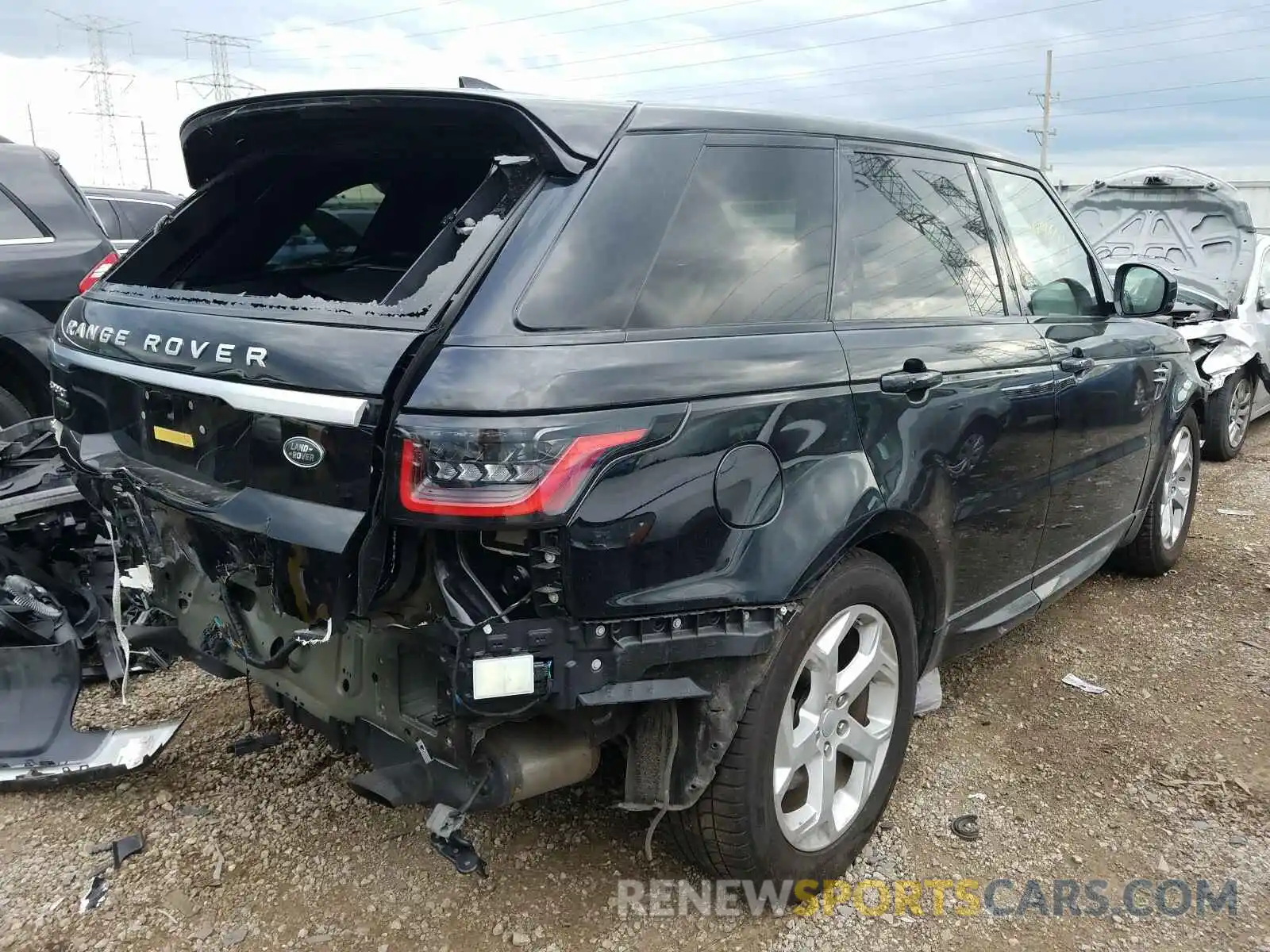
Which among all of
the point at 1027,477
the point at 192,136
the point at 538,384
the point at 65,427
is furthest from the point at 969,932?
the point at 192,136

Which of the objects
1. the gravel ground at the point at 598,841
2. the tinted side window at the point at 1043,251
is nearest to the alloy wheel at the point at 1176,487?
the gravel ground at the point at 598,841

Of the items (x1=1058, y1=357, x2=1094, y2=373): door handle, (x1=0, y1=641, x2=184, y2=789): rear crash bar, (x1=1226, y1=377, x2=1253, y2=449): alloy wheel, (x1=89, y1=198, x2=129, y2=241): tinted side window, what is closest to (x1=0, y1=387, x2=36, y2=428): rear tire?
(x1=0, y1=641, x2=184, y2=789): rear crash bar

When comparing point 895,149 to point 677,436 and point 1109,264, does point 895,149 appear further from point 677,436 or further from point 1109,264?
point 1109,264

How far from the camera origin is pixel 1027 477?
316 cm

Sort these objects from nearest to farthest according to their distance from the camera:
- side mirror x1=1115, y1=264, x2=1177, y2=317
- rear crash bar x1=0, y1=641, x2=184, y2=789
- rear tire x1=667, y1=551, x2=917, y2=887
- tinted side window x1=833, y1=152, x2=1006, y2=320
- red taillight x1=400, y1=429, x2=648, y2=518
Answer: red taillight x1=400, y1=429, x2=648, y2=518, rear tire x1=667, y1=551, x2=917, y2=887, tinted side window x1=833, y1=152, x2=1006, y2=320, rear crash bar x1=0, y1=641, x2=184, y2=789, side mirror x1=1115, y1=264, x2=1177, y2=317

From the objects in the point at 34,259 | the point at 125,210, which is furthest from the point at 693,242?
the point at 125,210

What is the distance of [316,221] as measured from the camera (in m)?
3.18

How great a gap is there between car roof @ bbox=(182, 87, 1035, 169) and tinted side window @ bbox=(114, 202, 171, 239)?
9.00 m

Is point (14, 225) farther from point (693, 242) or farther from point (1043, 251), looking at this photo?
point (1043, 251)

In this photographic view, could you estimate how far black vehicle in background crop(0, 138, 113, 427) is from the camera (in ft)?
16.9

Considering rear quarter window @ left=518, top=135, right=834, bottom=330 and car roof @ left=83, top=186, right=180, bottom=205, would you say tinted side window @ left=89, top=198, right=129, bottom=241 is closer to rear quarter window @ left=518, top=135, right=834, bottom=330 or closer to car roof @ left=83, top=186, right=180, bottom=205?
car roof @ left=83, top=186, right=180, bottom=205

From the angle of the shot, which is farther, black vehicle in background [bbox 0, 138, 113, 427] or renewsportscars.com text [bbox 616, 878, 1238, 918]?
black vehicle in background [bbox 0, 138, 113, 427]

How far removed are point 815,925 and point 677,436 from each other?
137cm

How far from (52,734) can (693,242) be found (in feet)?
8.05
